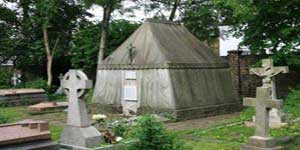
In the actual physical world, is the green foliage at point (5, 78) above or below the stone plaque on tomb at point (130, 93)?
above

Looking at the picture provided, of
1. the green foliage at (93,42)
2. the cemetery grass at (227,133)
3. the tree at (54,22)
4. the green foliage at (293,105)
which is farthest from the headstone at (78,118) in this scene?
the green foliage at (93,42)

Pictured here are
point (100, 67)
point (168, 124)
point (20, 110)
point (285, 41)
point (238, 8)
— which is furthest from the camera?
point (20, 110)

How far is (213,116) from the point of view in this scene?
14.2 meters

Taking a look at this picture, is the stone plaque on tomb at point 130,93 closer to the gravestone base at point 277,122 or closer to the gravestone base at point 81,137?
the gravestone base at point 277,122

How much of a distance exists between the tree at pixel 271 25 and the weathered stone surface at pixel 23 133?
26.5 feet

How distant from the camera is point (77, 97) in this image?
26.2 feet

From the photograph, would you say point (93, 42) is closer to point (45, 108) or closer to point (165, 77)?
point (45, 108)

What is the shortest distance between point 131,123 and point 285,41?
21.6 ft

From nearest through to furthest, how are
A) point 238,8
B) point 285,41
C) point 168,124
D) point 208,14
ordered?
1. point 168,124
2. point 238,8
3. point 285,41
4. point 208,14

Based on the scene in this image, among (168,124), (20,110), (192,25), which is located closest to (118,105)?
(168,124)

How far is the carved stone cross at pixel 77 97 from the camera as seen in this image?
7887mm

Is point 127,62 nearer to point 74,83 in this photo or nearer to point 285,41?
point 285,41

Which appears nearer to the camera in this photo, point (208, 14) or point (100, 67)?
point (100, 67)

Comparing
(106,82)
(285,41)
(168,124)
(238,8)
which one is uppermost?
(238,8)
